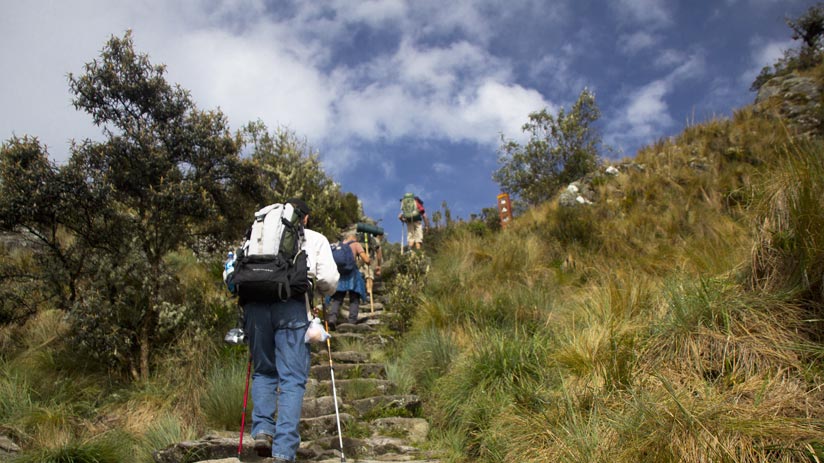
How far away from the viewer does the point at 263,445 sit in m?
4.05

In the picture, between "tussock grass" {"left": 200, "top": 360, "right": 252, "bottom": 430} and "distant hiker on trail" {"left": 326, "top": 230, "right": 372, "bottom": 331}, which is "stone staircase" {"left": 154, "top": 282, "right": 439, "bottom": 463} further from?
"distant hiker on trail" {"left": 326, "top": 230, "right": 372, "bottom": 331}

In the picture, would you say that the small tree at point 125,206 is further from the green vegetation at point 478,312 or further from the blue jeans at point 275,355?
the blue jeans at point 275,355

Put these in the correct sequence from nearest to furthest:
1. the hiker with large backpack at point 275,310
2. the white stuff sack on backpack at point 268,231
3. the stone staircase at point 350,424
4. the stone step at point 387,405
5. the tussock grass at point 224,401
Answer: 1. the hiker with large backpack at point 275,310
2. the white stuff sack on backpack at point 268,231
3. the stone staircase at point 350,424
4. the tussock grass at point 224,401
5. the stone step at point 387,405

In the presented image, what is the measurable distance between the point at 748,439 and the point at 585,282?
6.18m

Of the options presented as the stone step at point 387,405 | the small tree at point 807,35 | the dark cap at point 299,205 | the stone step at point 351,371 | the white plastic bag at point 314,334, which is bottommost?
the stone step at point 387,405

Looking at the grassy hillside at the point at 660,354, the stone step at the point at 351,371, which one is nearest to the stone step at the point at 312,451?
the grassy hillside at the point at 660,354

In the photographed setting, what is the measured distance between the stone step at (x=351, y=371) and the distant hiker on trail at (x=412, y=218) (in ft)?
22.7

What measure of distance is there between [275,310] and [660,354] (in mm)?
3262

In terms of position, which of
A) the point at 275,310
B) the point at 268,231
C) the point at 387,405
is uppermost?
the point at 268,231

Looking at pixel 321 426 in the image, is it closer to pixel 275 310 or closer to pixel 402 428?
pixel 402 428

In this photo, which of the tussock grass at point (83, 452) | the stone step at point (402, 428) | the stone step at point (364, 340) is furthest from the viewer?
the stone step at point (364, 340)

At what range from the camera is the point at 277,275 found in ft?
13.9

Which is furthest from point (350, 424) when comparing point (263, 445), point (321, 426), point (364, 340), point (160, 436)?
point (364, 340)

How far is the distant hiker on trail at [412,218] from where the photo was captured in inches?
570
